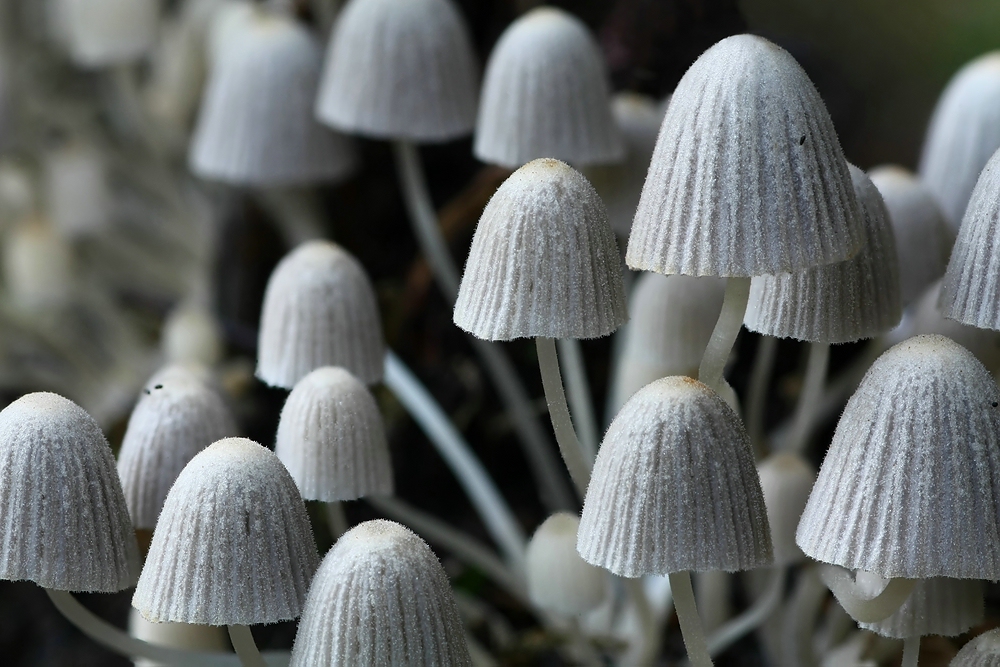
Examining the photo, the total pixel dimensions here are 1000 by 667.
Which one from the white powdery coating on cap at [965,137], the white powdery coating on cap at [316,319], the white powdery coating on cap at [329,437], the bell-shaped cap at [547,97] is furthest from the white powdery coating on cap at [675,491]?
the white powdery coating on cap at [965,137]

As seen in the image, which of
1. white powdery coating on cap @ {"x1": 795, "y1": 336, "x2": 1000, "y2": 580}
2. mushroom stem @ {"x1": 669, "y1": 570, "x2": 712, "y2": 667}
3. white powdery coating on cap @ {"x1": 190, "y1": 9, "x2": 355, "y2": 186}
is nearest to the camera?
white powdery coating on cap @ {"x1": 795, "y1": 336, "x2": 1000, "y2": 580}

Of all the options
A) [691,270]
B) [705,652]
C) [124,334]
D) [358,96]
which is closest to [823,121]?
[691,270]

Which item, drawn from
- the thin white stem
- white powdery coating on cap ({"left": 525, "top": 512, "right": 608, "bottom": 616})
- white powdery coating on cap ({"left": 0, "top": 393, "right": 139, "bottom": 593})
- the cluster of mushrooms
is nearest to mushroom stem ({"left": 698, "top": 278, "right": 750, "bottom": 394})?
the cluster of mushrooms

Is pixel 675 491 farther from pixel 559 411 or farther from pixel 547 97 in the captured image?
pixel 547 97

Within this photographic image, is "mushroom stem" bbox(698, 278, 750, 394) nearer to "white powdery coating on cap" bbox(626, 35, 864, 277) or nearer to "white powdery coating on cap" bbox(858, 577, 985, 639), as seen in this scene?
"white powdery coating on cap" bbox(626, 35, 864, 277)

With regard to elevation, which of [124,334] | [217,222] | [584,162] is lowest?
[124,334]

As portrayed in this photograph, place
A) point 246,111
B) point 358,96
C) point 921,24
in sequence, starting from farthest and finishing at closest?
point 921,24
point 246,111
point 358,96

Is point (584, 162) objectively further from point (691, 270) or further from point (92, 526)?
point (92, 526)

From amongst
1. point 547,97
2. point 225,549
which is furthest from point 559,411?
point 547,97
